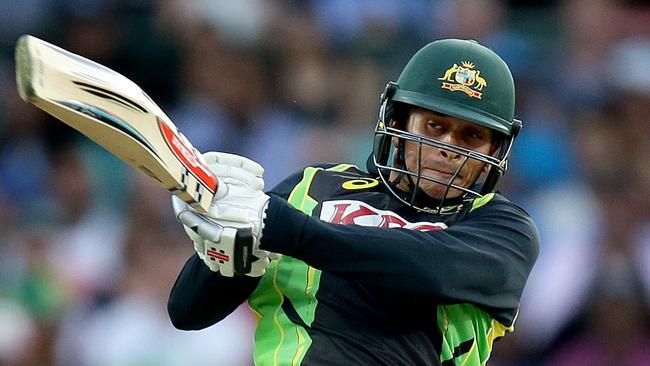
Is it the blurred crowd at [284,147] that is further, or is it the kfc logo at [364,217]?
the blurred crowd at [284,147]

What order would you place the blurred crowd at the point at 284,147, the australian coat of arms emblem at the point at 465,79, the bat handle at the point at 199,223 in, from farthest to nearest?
1. the blurred crowd at the point at 284,147
2. the australian coat of arms emblem at the point at 465,79
3. the bat handle at the point at 199,223

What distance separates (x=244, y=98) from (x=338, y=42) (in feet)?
2.12

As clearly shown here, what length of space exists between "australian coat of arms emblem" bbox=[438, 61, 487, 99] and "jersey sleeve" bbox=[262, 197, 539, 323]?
379 mm

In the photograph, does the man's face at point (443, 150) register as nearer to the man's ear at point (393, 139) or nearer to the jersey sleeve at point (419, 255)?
the man's ear at point (393, 139)

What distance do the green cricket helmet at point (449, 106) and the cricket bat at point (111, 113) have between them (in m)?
0.72

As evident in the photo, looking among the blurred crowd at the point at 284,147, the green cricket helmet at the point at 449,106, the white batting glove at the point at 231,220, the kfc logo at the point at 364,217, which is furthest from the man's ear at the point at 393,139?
the blurred crowd at the point at 284,147

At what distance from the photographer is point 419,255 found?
9.34 feet

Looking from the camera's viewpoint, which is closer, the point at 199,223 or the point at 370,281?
the point at 199,223

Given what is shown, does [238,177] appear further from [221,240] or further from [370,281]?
[370,281]

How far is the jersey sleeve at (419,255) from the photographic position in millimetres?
2750

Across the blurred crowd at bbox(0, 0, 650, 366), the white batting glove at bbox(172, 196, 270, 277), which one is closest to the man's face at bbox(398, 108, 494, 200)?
the white batting glove at bbox(172, 196, 270, 277)

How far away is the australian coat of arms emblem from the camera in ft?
10.7

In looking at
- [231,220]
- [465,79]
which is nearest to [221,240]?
[231,220]

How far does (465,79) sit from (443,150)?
22cm
